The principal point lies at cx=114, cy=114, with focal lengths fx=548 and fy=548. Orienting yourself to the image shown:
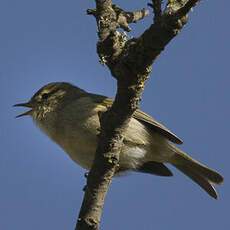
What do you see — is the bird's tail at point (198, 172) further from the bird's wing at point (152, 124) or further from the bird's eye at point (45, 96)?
the bird's eye at point (45, 96)

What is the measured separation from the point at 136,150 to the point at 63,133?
817 mm

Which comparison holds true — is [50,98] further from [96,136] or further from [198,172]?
[198,172]

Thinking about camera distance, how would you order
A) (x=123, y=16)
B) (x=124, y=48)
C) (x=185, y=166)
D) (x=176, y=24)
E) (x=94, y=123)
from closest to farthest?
(x=176, y=24) < (x=124, y=48) < (x=123, y=16) < (x=94, y=123) < (x=185, y=166)

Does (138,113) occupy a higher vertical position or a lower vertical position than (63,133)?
higher

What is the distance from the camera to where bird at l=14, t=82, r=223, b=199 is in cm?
572

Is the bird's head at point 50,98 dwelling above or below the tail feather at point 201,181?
above

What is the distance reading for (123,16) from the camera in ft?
13.8

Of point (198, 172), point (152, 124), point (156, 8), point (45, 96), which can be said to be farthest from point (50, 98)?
point (156, 8)

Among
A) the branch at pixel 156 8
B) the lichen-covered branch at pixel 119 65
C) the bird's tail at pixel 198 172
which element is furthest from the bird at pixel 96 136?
the branch at pixel 156 8

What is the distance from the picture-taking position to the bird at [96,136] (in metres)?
5.72

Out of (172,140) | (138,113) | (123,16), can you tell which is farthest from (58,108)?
(123,16)

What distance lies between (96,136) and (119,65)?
2154 mm

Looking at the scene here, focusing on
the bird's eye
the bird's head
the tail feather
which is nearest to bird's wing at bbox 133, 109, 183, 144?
the tail feather

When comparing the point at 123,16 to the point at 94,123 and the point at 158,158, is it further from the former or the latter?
the point at 158,158
